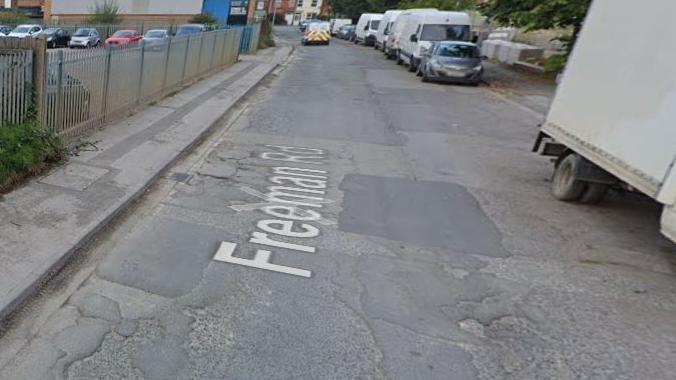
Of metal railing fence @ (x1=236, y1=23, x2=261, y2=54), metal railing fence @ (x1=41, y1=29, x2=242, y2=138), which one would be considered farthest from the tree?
metal railing fence @ (x1=236, y1=23, x2=261, y2=54)

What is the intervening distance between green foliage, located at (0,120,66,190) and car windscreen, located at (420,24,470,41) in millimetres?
18516

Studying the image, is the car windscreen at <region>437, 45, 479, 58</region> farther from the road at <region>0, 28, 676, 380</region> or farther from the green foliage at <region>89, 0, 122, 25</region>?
the green foliage at <region>89, 0, 122, 25</region>

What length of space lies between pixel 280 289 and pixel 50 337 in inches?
61.5

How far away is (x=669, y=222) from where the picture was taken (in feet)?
13.8

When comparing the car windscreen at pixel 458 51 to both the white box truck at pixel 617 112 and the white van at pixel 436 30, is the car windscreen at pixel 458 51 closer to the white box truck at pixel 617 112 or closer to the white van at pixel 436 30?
the white van at pixel 436 30

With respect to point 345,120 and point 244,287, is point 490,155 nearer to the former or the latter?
point 345,120

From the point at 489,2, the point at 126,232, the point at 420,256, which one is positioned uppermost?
the point at 489,2

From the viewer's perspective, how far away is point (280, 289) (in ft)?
12.5

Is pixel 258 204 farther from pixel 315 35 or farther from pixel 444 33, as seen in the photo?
pixel 315 35

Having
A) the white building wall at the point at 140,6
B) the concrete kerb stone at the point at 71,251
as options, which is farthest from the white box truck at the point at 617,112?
the white building wall at the point at 140,6

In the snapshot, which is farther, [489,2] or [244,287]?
[489,2]

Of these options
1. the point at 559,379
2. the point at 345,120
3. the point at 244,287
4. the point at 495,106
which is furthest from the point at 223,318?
the point at 495,106

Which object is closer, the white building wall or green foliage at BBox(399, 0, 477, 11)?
green foliage at BBox(399, 0, 477, 11)

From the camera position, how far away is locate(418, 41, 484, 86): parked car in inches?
724
